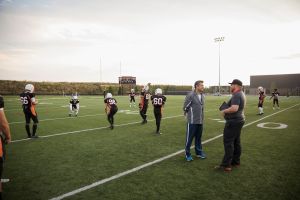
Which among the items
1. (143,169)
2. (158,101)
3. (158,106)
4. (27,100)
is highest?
(27,100)

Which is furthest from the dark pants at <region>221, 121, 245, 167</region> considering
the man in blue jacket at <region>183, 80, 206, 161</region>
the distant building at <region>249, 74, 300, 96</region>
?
the distant building at <region>249, 74, 300, 96</region>

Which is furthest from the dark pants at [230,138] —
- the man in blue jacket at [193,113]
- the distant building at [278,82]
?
the distant building at [278,82]

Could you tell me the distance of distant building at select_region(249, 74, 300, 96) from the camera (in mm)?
80088

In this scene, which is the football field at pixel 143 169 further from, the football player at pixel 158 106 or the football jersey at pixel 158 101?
the football jersey at pixel 158 101

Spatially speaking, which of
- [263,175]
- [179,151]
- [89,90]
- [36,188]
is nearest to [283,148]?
[263,175]

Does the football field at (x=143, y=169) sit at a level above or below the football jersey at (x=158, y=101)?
below

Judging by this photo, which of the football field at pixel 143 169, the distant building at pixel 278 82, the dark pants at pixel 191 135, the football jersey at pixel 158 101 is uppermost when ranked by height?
the distant building at pixel 278 82

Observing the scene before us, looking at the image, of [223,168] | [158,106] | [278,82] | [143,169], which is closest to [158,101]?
[158,106]

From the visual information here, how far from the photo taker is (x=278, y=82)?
8425 cm

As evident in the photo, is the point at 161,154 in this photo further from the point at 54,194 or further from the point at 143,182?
the point at 54,194

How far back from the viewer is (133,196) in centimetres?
453

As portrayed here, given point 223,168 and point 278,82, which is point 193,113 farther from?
point 278,82

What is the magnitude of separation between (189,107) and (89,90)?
64256 millimetres

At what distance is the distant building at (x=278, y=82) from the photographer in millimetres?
80088
